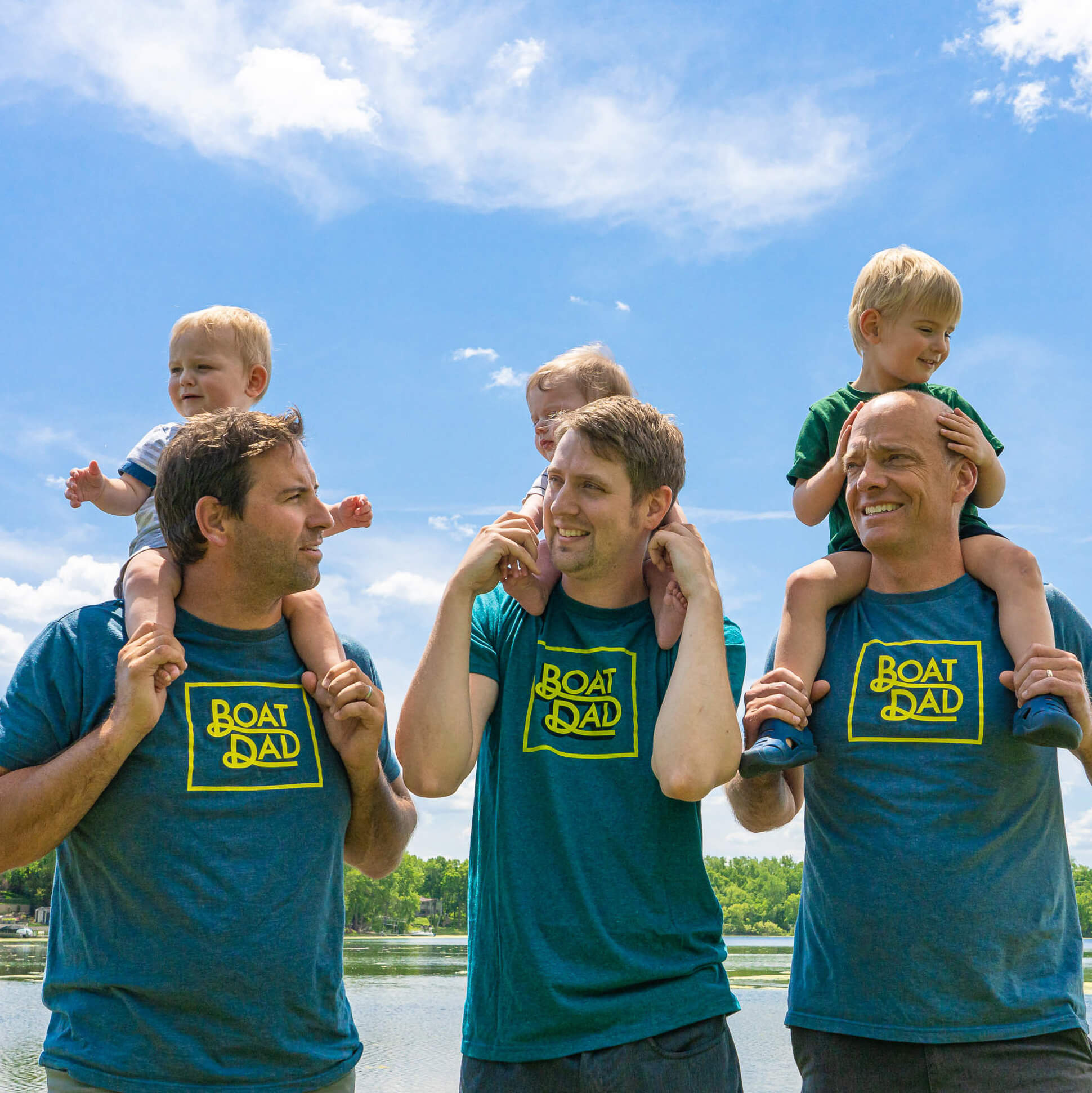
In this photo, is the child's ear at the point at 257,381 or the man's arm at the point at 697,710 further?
the child's ear at the point at 257,381

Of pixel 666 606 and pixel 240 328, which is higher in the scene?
pixel 240 328

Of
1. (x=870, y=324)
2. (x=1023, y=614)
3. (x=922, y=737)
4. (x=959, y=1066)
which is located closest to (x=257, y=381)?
(x=870, y=324)

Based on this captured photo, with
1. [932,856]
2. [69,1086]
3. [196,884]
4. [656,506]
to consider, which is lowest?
[69,1086]

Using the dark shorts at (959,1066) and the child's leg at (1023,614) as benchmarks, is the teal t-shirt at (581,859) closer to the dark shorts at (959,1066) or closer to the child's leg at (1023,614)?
the dark shorts at (959,1066)

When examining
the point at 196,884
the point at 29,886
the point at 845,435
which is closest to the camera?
the point at 196,884

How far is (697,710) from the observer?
10.6ft

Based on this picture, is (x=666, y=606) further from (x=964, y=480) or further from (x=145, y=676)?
(x=145, y=676)

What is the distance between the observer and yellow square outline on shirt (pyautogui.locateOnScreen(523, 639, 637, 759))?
3361 millimetres

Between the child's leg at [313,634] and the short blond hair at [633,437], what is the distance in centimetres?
100

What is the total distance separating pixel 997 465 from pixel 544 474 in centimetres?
175

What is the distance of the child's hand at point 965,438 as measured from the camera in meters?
3.81

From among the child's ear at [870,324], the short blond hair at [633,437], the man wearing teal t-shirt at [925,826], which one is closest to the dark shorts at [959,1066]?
the man wearing teal t-shirt at [925,826]

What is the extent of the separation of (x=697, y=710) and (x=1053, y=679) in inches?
43.5

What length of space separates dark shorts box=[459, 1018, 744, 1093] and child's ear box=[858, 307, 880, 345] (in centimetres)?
287
